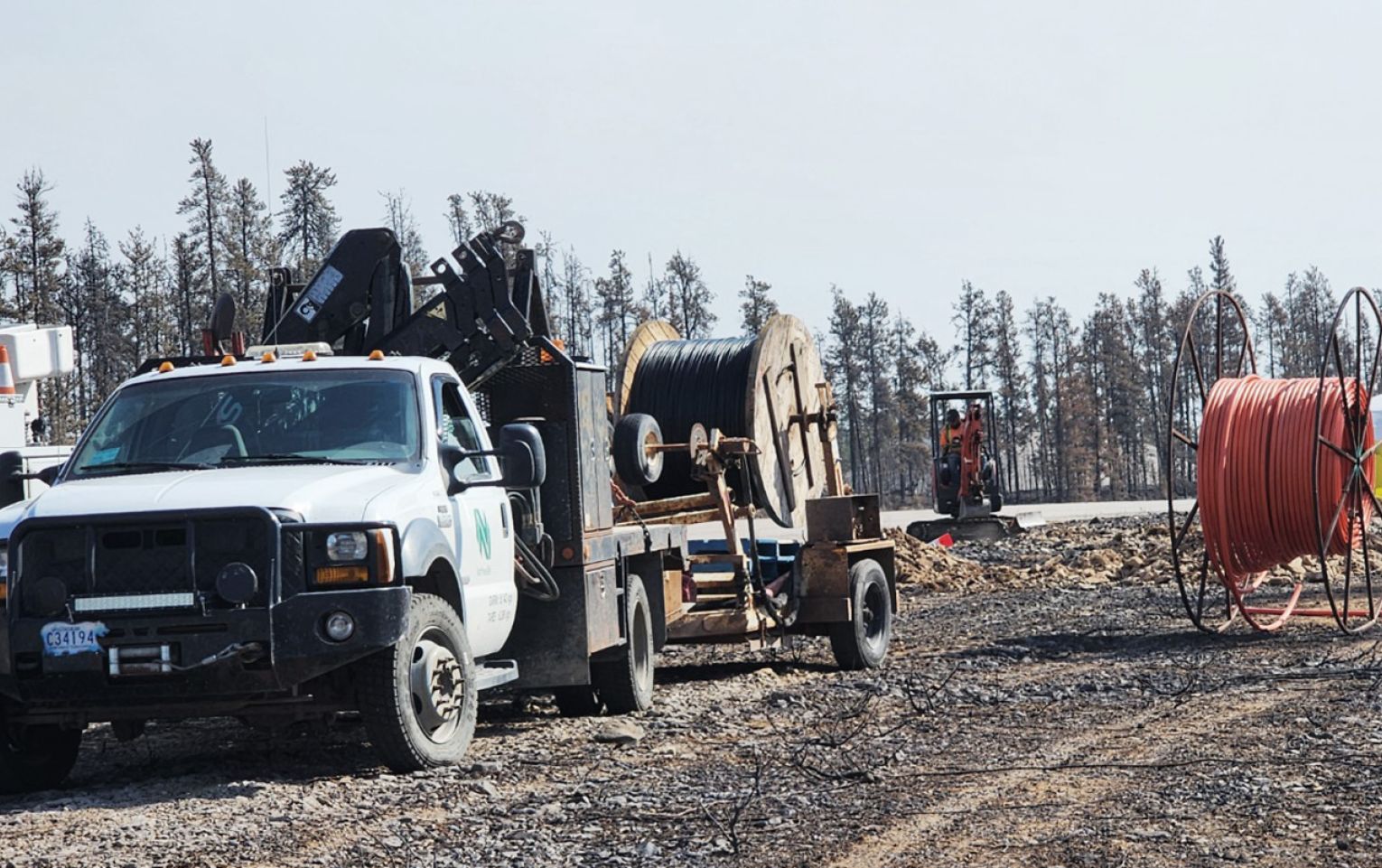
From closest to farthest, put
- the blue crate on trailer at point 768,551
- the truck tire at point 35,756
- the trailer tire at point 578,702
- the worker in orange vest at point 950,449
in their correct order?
the truck tire at point 35,756 < the trailer tire at point 578,702 < the blue crate on trailer at point 768,551 < the worker in orange vest at point 950,449

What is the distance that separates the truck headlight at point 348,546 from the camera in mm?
7863

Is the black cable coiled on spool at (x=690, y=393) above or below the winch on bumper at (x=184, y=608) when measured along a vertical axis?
above

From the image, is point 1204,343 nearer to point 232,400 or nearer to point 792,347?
point 792,347

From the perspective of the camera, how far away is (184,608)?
7.73 metres

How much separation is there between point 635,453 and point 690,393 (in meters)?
3.30

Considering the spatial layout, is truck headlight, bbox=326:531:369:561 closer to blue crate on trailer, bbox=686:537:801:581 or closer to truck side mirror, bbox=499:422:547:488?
truck side mirror, bbox=499:422:547:488

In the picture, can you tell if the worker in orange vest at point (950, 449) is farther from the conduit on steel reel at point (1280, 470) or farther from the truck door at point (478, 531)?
the truck door at point (478, 531)

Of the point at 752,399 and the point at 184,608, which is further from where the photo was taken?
the point at 752,399

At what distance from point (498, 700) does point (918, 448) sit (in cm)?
7907

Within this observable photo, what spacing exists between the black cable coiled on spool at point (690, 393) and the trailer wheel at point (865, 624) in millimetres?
1181

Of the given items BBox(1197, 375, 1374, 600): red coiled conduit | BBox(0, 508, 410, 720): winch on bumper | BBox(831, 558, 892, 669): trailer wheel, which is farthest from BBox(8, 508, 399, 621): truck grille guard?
BBox(1197, 375, 1374, 600): red coiled conduit

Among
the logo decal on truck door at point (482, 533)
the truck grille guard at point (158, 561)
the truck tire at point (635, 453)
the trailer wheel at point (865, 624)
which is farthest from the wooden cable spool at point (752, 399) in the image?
the truck grille guard at point (158, 561)

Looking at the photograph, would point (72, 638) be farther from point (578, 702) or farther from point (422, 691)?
point (578, 702)

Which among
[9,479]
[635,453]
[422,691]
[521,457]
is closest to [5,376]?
[635,453]
